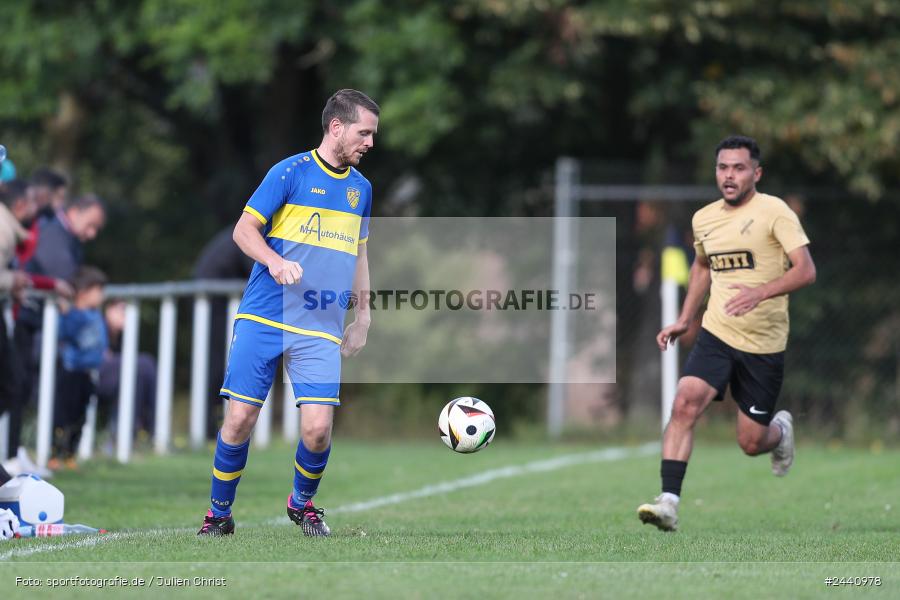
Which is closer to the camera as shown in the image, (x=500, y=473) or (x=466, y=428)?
(x=466, y=428)

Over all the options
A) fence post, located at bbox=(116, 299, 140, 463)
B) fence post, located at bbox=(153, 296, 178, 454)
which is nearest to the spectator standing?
fence post, located at bbox=(153, 296, 178, 454)

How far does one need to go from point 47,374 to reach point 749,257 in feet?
20.2

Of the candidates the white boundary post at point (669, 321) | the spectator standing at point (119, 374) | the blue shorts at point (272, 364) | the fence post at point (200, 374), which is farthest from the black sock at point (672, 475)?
the spectator standing at point (119, 374)

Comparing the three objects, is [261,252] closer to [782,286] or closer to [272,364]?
[272,364]

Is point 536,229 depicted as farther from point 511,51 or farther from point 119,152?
point 119,152

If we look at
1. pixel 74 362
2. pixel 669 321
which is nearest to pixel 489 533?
pixel 74 362

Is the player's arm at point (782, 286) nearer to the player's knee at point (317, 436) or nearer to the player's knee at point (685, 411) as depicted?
the player's knee at point (685, 411)

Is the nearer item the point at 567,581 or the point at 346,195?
the point at 567,581

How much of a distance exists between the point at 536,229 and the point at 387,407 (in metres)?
3.07

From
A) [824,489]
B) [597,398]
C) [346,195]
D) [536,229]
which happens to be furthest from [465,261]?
[346,195]

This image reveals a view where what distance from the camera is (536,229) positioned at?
18453 millimetres

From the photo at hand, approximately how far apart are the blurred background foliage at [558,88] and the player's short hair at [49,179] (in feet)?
19.6

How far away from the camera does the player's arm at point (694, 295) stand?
27.9 feet

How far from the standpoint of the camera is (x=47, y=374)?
38.8ft
